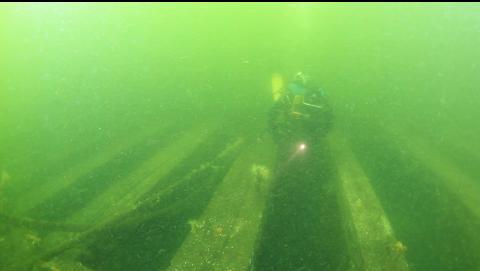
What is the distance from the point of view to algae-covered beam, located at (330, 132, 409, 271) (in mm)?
4020

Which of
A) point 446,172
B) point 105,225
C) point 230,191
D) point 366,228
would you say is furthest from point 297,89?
point 105,225

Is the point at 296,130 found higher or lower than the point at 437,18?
higher

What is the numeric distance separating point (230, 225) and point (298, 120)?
3612mm

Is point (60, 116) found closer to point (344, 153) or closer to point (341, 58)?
point (344, 153)

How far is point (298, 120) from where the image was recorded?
7.46 metres

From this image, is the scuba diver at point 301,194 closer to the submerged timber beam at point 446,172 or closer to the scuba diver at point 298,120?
the scuba diver at point 298,120

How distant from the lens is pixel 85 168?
25.1ft

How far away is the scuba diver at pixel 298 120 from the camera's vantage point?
7316 mm

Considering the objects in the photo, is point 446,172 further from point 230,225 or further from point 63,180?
point 63,180

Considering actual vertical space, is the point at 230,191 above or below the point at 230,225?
below

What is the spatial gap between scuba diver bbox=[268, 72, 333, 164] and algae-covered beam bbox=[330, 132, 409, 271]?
123 centimetres

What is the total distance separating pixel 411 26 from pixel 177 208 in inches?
4075

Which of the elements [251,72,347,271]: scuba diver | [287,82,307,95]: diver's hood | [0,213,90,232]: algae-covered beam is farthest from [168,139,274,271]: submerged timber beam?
[287,82,307,95]: diver's hood

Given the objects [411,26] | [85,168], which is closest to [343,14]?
[411,26]
